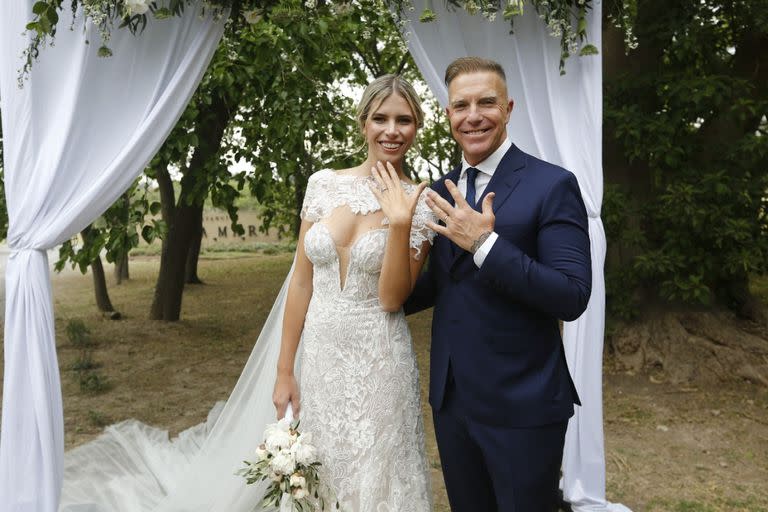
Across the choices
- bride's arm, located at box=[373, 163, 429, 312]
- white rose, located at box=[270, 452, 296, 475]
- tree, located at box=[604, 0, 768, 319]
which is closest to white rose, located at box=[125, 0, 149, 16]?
bride's arm, located at box=[373, 163, 429, 312]

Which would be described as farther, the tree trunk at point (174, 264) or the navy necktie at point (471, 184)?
the tree trunk at point (174, 264)

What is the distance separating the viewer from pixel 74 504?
360cm

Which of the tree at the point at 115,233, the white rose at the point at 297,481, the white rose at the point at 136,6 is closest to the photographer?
the white rose at the point at 297,481

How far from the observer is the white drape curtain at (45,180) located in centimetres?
282

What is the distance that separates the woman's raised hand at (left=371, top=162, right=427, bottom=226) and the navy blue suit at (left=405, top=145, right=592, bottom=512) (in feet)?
0.53

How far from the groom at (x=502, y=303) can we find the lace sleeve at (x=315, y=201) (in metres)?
0.54

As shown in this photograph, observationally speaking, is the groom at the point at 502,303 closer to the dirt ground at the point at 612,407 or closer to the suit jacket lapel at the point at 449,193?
the suit jacket lapel at the point at 449,193

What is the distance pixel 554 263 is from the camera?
5.84 ft

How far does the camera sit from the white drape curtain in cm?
282

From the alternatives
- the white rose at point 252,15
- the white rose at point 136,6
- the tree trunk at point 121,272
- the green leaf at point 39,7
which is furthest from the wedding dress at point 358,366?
the tree trunk at point 121,272

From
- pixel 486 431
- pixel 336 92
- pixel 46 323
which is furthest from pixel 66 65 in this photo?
pixel 336 92

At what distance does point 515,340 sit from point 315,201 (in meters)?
0.92

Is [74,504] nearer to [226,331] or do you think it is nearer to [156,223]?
[156,223]

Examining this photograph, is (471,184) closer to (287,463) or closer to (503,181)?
(503,181)
